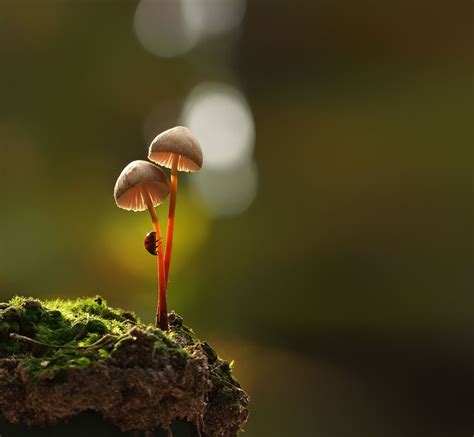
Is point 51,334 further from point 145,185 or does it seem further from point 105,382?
point 145,185

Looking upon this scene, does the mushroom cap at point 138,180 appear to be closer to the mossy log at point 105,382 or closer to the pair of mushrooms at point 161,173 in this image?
the pair of mushrooms at point 161,173

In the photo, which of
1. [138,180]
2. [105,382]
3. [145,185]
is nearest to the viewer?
[105,382]

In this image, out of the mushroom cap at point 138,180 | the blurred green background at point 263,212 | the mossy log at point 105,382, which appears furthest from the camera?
the blurred green background at point 263,212

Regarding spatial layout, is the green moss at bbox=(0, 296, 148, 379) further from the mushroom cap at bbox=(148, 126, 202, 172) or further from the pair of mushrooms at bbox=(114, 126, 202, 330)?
the mushroom cap at bbox=(148, 126, 202, 172)

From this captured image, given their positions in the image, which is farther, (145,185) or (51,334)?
(145,185)

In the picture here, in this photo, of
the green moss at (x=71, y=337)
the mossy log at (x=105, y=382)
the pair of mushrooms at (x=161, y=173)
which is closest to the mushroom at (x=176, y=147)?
the pair of mushrooms at (x=161, y=173)

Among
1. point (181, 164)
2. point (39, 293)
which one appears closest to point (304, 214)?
point (39, 293)

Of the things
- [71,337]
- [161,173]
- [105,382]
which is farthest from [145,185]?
[105,382]

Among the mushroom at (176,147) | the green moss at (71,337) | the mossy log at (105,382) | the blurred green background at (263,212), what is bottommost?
the mossy log at (105,382)

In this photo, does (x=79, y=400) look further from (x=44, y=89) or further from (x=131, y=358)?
(x=44, y=89)

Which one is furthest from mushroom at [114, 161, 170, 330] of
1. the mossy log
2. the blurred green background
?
the blurred green background

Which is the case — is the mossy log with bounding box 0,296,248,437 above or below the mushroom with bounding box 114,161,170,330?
below
